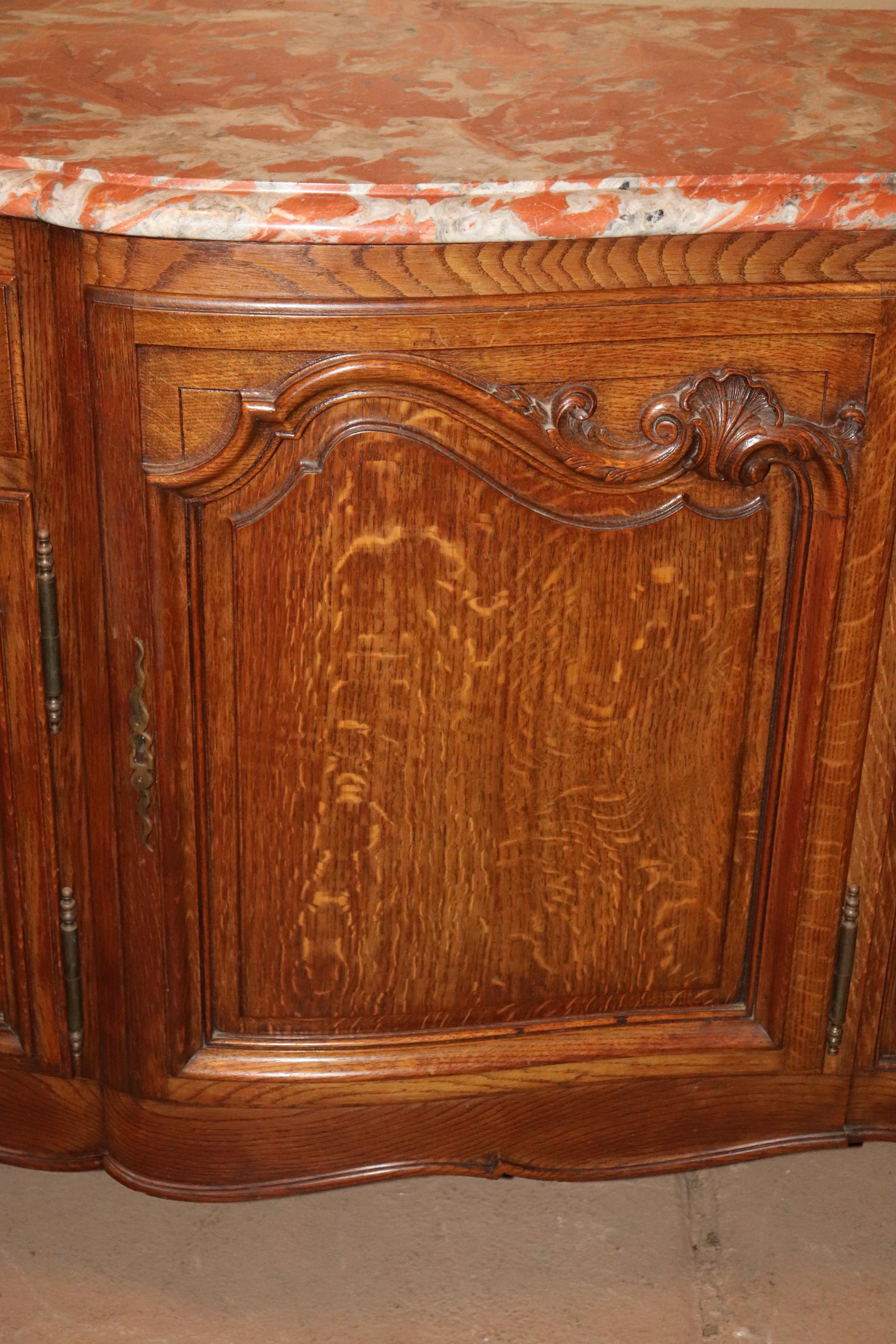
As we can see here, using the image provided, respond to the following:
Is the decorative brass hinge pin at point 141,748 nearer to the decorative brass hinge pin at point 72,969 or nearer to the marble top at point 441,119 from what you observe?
the decorative brass hinge pin at point 72,969

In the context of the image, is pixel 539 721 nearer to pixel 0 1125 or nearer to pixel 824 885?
pixel 824 885

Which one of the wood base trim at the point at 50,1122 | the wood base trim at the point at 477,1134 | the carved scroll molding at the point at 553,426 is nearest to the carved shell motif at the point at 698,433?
the carved scroll molding at the point at 553,426

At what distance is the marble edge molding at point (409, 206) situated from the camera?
1.01 metres

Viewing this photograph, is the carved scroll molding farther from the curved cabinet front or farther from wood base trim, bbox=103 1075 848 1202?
wood base trim, bbox=103 1075 848 1202

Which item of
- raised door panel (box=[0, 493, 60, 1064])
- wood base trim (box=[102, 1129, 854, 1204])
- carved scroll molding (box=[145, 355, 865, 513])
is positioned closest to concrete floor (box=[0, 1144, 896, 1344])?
wood base trim (box=[102, 1129, 854, 1204])

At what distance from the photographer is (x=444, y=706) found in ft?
3.96

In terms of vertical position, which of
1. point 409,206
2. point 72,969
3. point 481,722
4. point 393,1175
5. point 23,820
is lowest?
point 393,1175

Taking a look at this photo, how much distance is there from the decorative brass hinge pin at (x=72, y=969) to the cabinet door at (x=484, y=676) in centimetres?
6

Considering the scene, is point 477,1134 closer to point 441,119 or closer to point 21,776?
point 21,776

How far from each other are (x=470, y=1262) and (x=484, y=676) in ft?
1.97

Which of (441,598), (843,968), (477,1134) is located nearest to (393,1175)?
(477,1134)

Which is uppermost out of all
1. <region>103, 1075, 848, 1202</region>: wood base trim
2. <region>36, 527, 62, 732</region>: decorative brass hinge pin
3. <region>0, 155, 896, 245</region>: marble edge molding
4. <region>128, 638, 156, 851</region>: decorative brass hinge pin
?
<region>0, 155, 896, 245</region>: marble edge molding

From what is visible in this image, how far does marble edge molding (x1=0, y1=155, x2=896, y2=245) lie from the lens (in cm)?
101

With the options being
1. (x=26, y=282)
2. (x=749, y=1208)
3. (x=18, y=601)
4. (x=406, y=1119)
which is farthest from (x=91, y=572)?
(x=749, y=1208)
